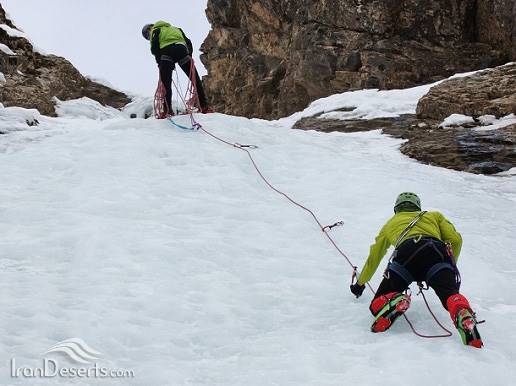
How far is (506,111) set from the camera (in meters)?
10.4

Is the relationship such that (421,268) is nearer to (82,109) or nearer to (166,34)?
(166,34)

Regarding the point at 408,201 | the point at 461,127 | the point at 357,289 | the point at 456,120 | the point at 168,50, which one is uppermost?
the point at 168,50

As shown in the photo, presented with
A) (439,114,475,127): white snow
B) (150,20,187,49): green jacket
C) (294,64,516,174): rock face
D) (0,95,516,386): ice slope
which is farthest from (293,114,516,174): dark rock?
(150,20,187,49): green jacket

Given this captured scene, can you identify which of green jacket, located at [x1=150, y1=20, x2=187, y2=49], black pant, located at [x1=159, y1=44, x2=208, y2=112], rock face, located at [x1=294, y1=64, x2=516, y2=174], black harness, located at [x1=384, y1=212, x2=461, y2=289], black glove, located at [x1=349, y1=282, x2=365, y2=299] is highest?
green jacket, located at [x1=150, y1=20, x2=187, y2=49]

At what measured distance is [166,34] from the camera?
973 centimetres

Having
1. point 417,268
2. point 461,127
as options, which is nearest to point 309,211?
point 417,268

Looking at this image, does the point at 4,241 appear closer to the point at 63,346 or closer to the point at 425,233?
the point at 63,346

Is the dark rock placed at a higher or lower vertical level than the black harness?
higher

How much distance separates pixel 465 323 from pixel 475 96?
29.6ft

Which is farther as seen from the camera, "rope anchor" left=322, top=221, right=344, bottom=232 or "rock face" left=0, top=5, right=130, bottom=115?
"rock face" left=0, top=5, right=130, bottom=115

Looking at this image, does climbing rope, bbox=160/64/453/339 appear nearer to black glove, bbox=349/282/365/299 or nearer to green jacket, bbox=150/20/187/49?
black glove, bbox=349/282/365/299

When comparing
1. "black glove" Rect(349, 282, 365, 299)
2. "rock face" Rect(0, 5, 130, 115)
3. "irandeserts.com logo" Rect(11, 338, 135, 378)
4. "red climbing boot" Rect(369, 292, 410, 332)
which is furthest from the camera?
"rock face" Rect(0, 5, 130, 115)

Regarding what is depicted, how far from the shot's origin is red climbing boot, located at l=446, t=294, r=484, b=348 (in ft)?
11.4

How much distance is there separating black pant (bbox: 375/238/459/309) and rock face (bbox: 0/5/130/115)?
11493 millimetres
